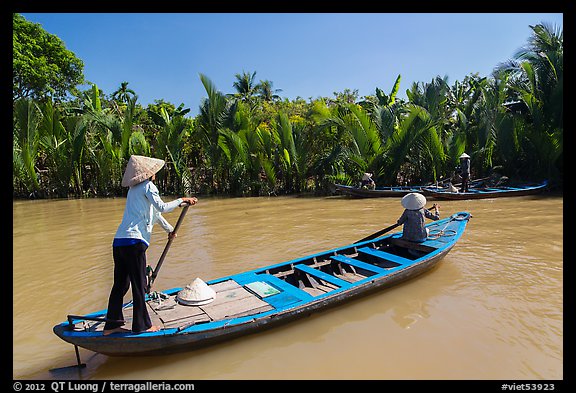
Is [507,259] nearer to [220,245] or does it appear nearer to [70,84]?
[220,245]

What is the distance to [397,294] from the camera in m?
4.63

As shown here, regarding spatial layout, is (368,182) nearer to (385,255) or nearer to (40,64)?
(385,255)

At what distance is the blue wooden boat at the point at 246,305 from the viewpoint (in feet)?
10.2

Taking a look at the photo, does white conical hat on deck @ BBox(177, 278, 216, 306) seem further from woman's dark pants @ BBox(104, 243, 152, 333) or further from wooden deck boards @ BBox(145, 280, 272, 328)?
woman's dark pants @ BBox(104, 243, 152, 333)

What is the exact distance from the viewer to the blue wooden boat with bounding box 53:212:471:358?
3.10 m

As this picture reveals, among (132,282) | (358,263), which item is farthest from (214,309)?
(358,263)

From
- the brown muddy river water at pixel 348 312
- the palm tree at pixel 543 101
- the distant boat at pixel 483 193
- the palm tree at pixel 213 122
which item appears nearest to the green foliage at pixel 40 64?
the palm tree at pixel 213 122

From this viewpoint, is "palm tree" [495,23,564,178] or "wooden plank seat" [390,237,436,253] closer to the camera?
"wooden plank seat" [390,237,436,253]

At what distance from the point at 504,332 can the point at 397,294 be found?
1.24 m

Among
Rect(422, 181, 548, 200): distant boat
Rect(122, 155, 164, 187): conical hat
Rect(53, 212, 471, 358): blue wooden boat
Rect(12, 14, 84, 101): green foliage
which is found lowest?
Rect(53, 212, 471, 358): blue wooden boat

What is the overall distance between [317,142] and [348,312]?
12.7m

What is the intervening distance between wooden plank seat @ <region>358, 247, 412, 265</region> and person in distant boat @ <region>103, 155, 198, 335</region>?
3116mm

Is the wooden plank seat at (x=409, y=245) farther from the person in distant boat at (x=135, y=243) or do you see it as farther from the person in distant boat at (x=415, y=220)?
the person in distant boat at (x=135, y=243)

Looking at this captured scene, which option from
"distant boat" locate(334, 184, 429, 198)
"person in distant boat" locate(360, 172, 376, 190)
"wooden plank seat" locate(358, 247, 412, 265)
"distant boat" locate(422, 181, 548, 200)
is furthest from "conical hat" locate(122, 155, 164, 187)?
"person in distant boat" locate(360, 172, 376, 190)
